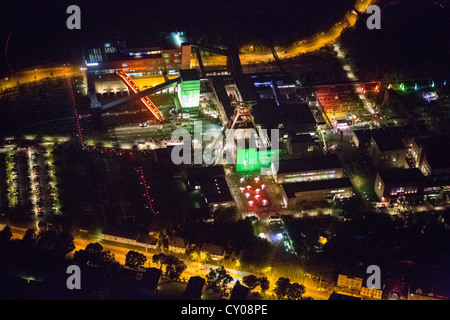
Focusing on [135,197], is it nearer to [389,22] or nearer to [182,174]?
[182,174]

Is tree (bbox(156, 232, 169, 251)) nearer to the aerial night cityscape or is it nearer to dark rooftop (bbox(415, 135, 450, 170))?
the aerial night cityscape

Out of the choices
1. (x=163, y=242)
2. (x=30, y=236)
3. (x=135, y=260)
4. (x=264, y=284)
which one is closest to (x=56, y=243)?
(x=30, y=236)

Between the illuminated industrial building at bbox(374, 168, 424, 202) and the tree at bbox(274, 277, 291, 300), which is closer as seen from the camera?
the tree at bbox(274, 277, 291, 300)

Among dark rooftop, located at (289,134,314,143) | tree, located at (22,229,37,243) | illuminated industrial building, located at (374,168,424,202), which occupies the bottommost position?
tree, located at (22,229,37,243)

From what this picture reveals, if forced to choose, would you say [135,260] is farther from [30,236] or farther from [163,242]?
[30,236]

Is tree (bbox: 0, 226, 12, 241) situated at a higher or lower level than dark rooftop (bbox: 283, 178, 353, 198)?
lower

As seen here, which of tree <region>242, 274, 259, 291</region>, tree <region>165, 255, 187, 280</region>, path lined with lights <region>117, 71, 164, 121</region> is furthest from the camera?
path lined with lights <region>117, 71, 164, 121</region>

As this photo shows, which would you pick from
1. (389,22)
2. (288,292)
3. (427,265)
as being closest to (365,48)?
(389,22)

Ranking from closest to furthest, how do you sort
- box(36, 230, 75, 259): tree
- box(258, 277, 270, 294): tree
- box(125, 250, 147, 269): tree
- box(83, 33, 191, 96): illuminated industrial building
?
box(258, 277, 270, 294): tree
box(125, 250, 147, 269): tree
box(36, 230, 75, 259): tree
box(83, 33, 191, 96): illuminated industrial building

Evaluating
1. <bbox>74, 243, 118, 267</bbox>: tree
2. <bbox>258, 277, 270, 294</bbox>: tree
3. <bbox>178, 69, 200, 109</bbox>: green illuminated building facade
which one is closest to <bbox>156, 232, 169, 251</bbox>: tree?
<bbox>74, 243, 118, 267</bbox>: tree
